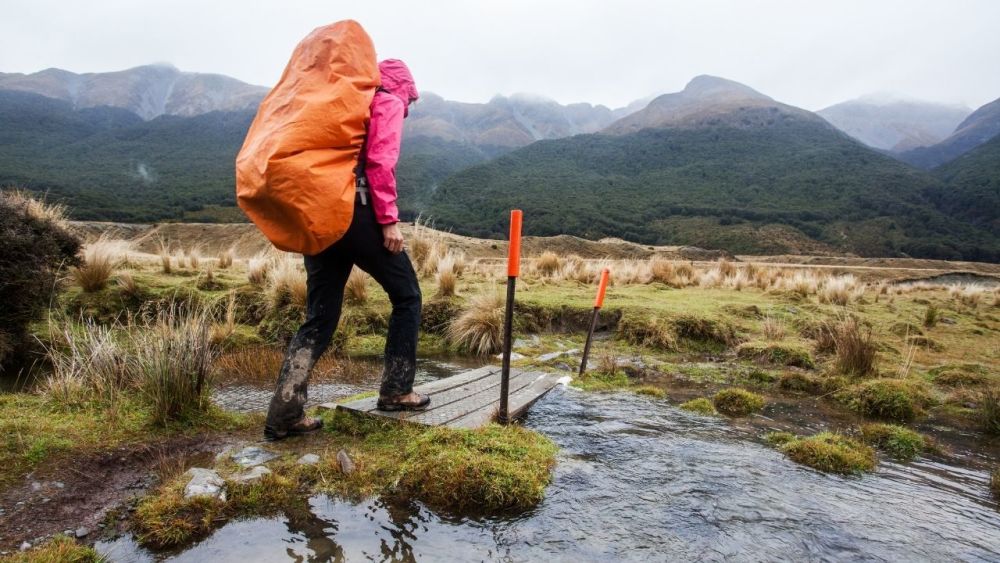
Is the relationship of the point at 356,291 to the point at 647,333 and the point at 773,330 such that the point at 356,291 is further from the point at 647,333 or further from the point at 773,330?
the point at 773,330

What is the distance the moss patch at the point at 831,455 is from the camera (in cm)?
332

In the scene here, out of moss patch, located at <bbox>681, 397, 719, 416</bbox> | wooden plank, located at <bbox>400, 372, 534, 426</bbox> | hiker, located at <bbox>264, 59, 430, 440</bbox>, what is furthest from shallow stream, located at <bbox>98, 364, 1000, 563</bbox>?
moss patch, located at <bbox>681, 397, 719, 416</bbox>

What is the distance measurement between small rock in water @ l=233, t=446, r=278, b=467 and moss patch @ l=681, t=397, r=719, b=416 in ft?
11.6

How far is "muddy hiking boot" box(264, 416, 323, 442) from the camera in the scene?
11.3ft

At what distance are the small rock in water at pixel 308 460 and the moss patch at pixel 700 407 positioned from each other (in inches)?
129

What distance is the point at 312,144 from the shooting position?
9.52 ft

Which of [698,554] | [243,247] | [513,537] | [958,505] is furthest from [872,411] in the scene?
[243,247]

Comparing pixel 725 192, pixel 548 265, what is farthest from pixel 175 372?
pixel 725 192

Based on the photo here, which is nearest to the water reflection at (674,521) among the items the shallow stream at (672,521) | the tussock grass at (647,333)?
the shallow stream at (672,521)

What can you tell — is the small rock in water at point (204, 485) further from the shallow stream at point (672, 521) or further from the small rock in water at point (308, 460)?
the small rock in water at point (308, 460)

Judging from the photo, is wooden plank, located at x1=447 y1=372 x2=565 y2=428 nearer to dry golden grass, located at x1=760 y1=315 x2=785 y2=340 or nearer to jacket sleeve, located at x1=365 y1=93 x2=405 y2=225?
jacket sleeve, located at x1=365 y1=93 x2=405 y2=225

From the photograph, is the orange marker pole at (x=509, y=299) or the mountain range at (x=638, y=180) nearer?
the orange marker pole at (x=509, y=299)

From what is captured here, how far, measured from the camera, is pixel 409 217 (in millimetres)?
78875

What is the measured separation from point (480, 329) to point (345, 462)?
190 inches
